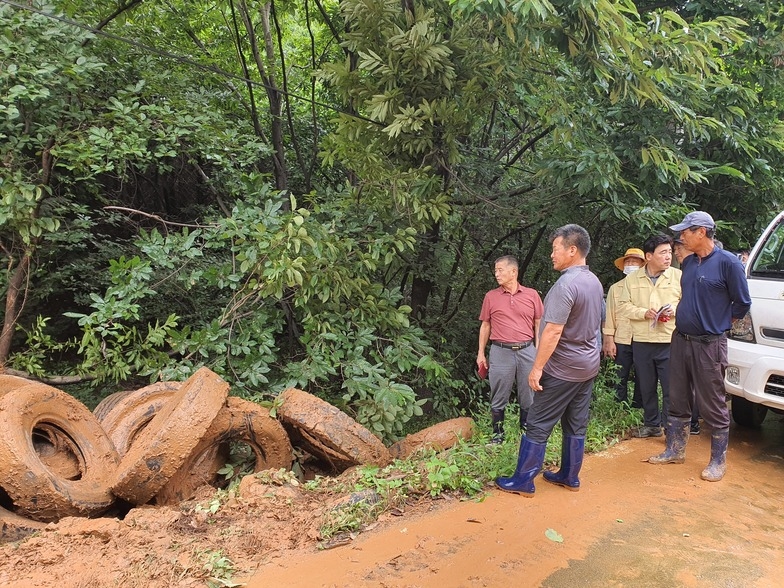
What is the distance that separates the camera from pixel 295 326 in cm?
639

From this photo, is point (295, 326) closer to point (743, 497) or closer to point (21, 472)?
point (21, 472)

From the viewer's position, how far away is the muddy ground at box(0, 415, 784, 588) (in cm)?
265

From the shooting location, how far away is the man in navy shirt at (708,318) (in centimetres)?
384

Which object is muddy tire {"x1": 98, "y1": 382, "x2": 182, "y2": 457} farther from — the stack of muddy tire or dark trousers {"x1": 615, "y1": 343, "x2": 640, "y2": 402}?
dark trousers {"x1": 615, "y1": 343, "x2": 640, "y2": 402}

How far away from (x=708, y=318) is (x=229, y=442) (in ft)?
13.8

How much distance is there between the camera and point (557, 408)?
11.7 ft

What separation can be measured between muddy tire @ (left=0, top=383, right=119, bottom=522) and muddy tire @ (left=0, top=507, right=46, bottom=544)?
47 mm

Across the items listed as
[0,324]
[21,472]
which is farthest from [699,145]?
[0,324]

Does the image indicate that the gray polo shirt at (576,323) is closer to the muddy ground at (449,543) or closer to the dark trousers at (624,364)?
the muddy ground at (449,543)

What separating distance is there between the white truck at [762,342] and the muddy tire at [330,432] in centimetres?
308

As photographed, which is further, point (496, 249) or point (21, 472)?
point (496, 249)

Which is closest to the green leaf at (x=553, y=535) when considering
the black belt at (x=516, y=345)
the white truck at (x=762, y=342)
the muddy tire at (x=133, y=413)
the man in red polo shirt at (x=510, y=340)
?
the man in red polo shirt at (x=510, y=340)

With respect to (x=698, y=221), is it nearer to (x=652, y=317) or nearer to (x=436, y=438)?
(x=652, y=317)

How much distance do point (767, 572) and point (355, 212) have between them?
4.75m
